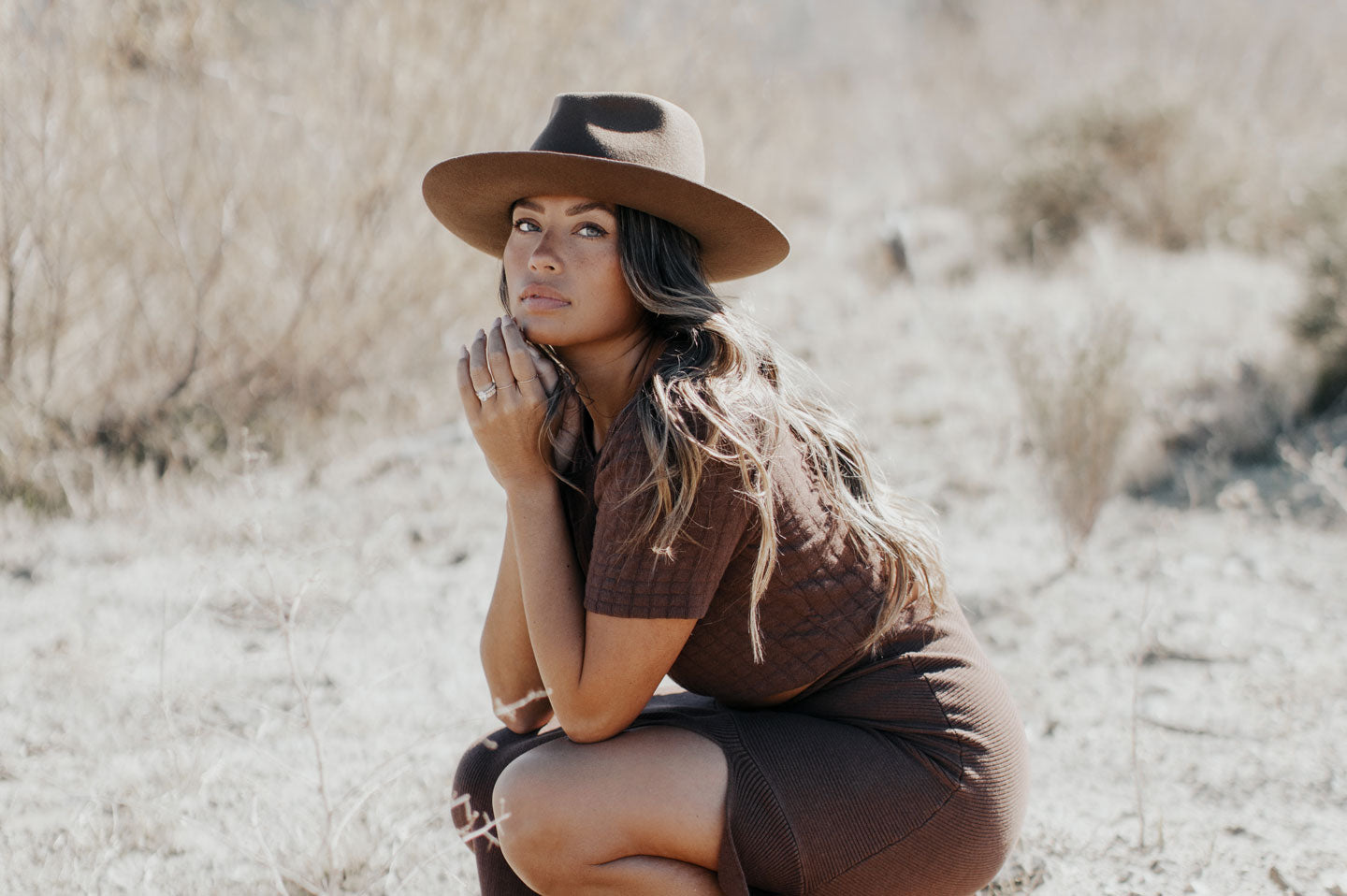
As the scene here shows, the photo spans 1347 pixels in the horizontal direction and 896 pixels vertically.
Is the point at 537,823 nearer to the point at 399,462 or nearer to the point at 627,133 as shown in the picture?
the point at 627,133

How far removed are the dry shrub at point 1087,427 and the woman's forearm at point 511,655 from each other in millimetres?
2990

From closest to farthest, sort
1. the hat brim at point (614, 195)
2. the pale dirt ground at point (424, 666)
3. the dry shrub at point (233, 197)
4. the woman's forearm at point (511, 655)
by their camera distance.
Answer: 1. the hat brim at point (614, 195)
2. the woman's forearm at point (511, 655)
3. the pale dirt ground at point (424, 666)
4. the dry shrub at point (233, 197)

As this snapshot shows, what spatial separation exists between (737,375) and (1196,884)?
1.52 m

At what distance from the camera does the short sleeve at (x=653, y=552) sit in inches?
68.3

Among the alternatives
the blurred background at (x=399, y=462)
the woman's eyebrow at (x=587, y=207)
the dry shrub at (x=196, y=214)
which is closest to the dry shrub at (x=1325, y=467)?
the blurred background at (x=399, y=462)

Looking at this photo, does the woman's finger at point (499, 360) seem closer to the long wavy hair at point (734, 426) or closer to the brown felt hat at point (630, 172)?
the long wavy hair at point (734, 426)

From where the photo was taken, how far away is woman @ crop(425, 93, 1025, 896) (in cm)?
177

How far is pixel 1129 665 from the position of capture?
3.67m

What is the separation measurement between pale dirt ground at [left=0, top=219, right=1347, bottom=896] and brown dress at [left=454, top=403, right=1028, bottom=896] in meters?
0.43

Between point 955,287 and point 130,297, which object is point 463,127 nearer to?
point 130,297

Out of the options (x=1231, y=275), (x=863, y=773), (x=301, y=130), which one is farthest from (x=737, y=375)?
(x=1231, y=275)

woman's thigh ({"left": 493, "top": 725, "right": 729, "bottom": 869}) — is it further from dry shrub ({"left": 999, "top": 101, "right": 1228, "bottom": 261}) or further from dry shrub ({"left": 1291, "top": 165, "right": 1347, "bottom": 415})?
dry shrub ({"left": 999, "top": 101, "right": 1228, "bottom": 261})

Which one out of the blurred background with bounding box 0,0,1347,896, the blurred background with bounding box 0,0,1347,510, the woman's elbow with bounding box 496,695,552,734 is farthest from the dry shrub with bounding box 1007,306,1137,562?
the woman's elbow with bounding box 496,695,552,734

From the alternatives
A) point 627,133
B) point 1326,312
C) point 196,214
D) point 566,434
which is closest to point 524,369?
point 566,434
